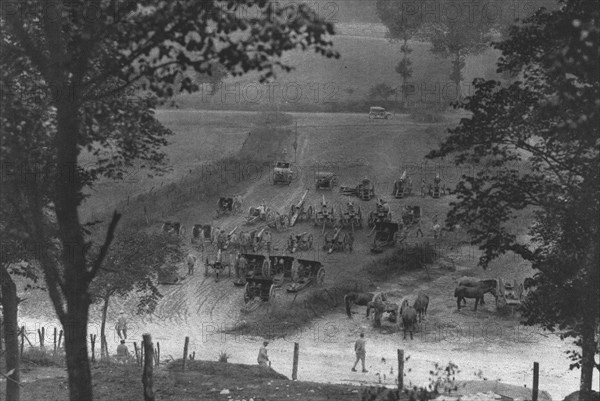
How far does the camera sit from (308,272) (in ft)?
103

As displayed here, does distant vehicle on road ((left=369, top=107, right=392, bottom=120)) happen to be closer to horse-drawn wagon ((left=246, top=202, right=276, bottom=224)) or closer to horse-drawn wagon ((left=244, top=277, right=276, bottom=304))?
horse-drawn wagon ((left=246, top=202, right=276, bottom=224))

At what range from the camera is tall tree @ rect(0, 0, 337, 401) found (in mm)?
8570

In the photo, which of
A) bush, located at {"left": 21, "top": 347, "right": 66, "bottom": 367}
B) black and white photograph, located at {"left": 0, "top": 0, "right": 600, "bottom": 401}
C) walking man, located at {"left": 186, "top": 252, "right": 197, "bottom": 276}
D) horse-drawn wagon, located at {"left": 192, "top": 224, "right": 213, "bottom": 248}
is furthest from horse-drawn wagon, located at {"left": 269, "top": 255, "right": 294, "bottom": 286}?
bush, located at {"left": 21, "top": 347, "right": 66, "bottom": 367}

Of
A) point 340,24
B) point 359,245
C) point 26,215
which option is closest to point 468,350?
point 359,245

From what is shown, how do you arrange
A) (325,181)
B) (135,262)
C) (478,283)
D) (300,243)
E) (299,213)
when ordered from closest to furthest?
(135,262), (478,283), (300,243), (299,213), (325,181)

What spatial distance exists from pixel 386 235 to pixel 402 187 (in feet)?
26.2

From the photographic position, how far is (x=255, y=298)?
29.9 meters

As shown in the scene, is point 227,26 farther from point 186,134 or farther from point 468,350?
point 186,134

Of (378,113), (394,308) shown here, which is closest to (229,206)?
(394,308)

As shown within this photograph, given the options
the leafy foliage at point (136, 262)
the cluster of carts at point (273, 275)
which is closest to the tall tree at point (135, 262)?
the leafy foliage at point (136, 262)

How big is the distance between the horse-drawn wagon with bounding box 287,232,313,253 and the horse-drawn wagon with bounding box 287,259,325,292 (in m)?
3.21

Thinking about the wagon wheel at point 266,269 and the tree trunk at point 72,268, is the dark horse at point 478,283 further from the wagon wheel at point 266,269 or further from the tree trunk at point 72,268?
the tree trunk at point 72,268

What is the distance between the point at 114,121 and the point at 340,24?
78.2m

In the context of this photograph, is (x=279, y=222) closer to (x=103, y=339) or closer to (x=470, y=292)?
(x=470, y=292)
